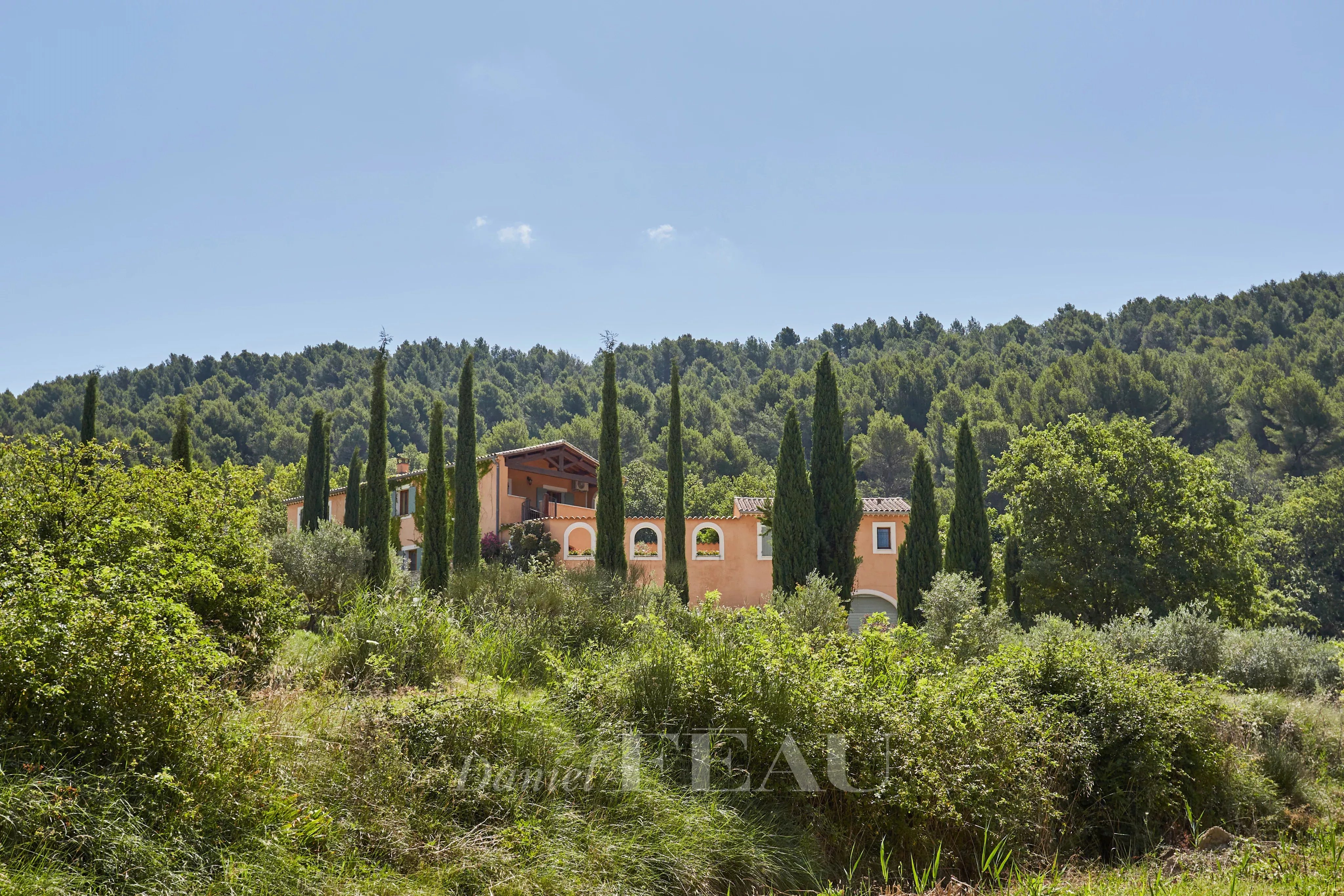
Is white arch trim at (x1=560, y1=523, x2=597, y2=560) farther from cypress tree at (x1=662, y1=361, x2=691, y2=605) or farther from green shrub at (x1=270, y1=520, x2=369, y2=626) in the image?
green shrub at (x1=270, y1=520, x2=369, y2=626)

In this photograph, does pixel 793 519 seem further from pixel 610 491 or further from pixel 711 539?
pixel 711 539

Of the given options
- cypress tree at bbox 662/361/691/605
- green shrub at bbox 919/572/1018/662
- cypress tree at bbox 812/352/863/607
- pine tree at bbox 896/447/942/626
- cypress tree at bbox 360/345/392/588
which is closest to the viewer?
green shrub at bbox 919/572/1018/662

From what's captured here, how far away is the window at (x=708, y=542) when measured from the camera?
2758cm

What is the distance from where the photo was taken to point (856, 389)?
58281 mm

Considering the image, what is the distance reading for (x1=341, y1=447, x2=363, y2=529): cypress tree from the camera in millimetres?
28906

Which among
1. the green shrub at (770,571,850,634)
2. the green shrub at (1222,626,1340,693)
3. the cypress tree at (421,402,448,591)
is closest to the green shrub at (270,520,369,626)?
the cypress tree at (421,402,448,591)

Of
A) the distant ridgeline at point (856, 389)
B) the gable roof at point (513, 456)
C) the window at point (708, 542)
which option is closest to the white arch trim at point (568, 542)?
the window at point (708, 542)

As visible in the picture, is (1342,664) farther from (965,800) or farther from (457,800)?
(457,800)

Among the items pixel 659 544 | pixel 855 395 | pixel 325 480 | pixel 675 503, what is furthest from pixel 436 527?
pixel 855 395

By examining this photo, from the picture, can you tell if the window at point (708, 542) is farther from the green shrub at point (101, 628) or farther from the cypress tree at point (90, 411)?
the green shrub at point (101, 628)

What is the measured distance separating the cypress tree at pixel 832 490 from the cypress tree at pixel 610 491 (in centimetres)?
488

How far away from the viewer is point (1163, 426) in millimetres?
42938

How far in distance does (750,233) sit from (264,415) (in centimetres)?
5020

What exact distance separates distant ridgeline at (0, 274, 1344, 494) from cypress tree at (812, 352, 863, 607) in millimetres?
20007
